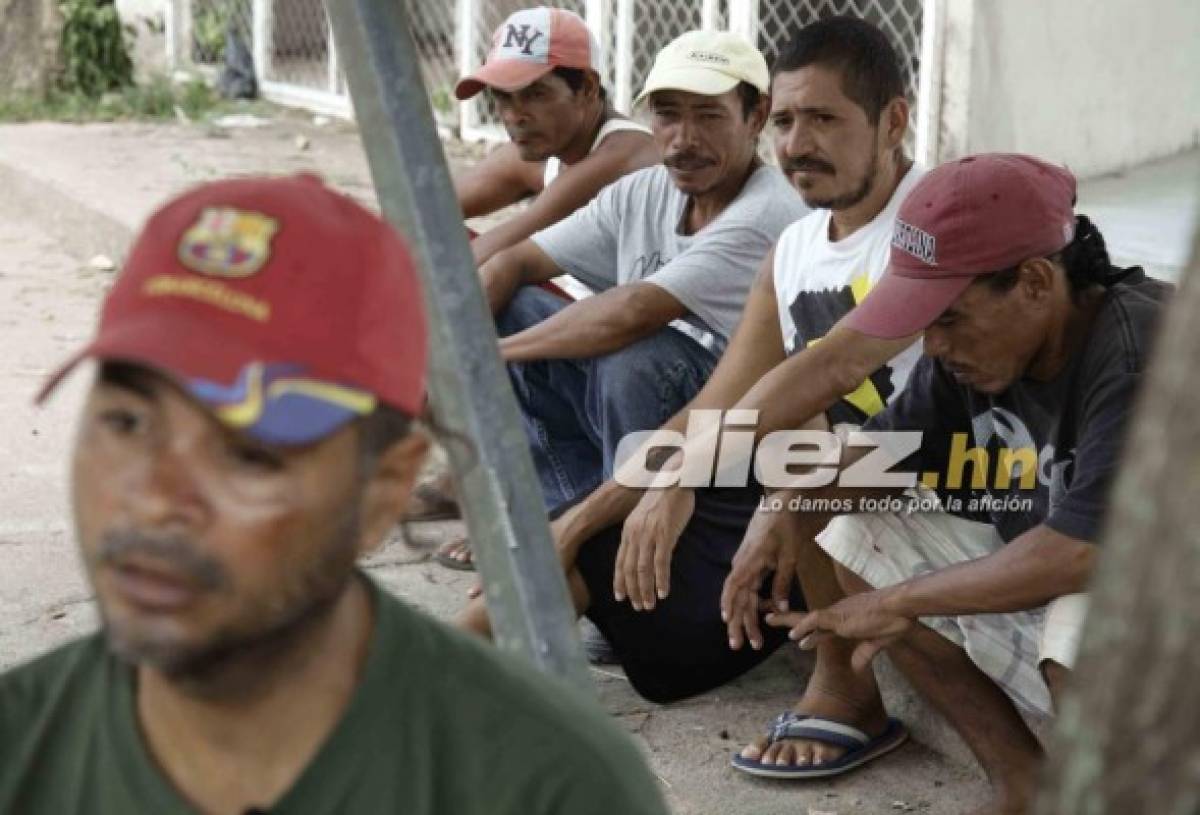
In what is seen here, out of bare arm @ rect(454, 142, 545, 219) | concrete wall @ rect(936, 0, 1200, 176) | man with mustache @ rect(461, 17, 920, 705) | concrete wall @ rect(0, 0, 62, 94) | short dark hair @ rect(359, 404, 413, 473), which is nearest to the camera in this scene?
short dark hair @ rect(359, 404, 413, 473)

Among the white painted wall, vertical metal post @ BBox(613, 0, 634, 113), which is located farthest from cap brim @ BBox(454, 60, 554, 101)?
the white painted wall

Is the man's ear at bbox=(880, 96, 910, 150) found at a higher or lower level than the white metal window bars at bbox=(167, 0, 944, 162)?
higher

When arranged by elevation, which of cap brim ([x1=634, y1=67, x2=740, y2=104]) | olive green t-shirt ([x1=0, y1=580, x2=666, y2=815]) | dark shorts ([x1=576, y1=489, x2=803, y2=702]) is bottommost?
dark shorts ([x1=576, y1=489, x2=803, y2=702])

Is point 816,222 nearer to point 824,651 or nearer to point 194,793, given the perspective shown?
point 824,651

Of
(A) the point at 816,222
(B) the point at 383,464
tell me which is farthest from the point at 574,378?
(B) the point at 383,464

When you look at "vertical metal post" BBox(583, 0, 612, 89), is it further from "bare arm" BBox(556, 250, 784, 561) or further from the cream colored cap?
"bare arm" BBox(556, 250, 784, 561)

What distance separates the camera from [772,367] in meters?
4.24

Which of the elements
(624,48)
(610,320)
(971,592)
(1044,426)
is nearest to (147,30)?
(624,48)

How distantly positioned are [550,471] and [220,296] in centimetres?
358

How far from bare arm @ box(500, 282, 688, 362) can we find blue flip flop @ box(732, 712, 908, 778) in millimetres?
995

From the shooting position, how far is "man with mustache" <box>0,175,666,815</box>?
1.49 metres

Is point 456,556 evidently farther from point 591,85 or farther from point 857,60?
point 857,60

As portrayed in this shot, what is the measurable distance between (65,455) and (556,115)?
5.90 ft

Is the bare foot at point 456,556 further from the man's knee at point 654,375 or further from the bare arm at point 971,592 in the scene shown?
the bare arm at point 971,592
